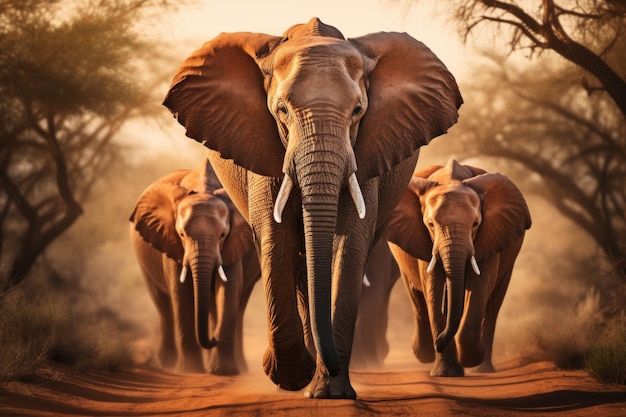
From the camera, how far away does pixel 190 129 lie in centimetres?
875

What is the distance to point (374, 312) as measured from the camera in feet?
48.4

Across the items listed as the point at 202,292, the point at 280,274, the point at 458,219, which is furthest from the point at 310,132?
the point at 202,292

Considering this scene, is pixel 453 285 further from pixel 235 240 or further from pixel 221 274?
pixel 235 240

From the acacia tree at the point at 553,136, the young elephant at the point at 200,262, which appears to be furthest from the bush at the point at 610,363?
the acacia tree at the point at 553,136

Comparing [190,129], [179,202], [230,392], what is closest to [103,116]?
[179,202]

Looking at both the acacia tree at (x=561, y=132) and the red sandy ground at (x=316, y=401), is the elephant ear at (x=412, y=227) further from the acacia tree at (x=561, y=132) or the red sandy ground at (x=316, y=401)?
the acacia tree at (x=561, y=132)

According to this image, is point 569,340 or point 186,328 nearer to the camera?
point 569,340

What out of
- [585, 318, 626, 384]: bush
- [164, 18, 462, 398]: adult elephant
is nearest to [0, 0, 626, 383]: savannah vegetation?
[585, 318, 626, 384]: bush

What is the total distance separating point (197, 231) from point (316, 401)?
540cm

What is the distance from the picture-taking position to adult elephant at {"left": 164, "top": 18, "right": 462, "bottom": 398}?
781cm

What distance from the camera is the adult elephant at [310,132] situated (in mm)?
7809

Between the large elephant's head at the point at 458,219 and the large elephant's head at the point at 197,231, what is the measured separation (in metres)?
1.98

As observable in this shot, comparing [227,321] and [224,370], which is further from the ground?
[227,321]

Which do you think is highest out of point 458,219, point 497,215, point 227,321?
point 497,215
